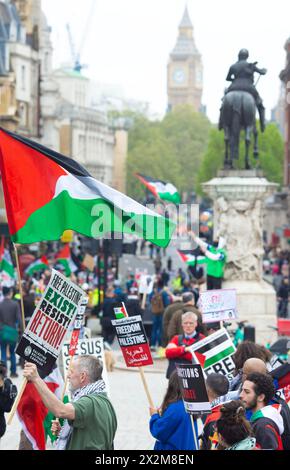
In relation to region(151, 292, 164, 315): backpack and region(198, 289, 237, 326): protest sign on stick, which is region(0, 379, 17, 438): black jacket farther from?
region(151, 292, 164, 315): backpack

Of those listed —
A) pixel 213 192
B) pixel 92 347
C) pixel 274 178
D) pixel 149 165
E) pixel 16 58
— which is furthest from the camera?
pixel 149 165

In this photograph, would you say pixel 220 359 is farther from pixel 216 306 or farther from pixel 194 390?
pixel 216 306

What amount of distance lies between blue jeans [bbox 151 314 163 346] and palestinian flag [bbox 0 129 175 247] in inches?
713

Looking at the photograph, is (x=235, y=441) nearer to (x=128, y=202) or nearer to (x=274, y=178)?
(x=128, y=202)

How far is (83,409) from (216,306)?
6.73 m

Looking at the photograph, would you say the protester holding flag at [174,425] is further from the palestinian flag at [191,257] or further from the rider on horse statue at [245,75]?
the palestinian flag at [191,257]

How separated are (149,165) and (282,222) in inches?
2496

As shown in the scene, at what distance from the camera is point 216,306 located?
16.8 m

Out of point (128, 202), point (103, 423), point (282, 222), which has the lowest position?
point (282, 222)

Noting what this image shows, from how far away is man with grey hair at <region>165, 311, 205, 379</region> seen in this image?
15.5 meters

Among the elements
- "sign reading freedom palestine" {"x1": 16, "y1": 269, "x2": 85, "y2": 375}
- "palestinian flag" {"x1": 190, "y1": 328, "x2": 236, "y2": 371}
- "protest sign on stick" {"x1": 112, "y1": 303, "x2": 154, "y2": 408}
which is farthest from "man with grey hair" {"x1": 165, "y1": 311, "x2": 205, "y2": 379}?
"sign reading freedom palestine" {"x1": 16, "y1": 269, "x2": 85, "y2": 375}

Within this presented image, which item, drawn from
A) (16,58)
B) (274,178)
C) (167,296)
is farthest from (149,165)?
(167,296)

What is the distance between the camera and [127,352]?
12250 millimetres

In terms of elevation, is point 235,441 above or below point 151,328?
above
